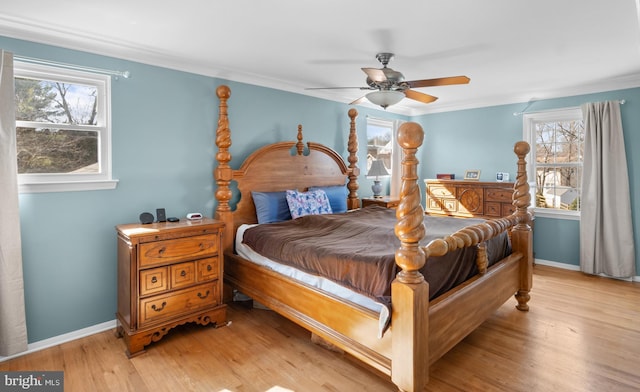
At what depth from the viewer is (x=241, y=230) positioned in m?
3.42

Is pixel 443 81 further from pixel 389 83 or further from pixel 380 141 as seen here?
pixel 380 141

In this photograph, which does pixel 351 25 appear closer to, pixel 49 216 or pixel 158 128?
pixel 158 128

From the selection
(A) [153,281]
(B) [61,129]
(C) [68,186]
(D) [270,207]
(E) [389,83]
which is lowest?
(A) [153,281]

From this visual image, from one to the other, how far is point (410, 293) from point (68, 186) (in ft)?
8.75

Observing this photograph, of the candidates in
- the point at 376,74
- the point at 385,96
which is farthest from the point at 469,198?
the point at 376,74

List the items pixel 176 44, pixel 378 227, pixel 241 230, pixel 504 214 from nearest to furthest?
pixel 176 44, pixel 378 227, pixel 241 230, pixel 504 214

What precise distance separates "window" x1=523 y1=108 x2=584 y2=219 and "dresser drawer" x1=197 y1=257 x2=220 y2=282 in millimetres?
4290

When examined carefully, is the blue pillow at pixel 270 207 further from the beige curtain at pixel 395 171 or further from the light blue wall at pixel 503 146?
the light blue wall at pixel 503 146

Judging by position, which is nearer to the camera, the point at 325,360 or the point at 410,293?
the point at 410,293

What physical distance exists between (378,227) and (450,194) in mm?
2536

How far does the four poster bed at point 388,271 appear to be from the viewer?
6.02 feet

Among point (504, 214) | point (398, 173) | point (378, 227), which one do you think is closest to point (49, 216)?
point (378, 227)

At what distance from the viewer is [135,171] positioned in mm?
3020

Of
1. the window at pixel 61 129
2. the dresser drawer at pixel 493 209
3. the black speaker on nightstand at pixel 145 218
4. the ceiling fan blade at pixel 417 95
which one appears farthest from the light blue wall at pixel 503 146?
the window at pixel 61 129
